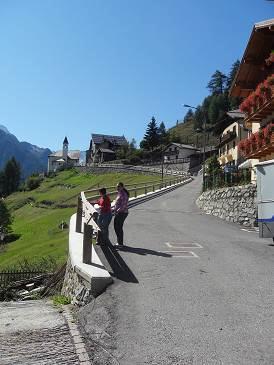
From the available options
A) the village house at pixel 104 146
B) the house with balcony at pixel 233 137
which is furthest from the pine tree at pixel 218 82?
the house with balcony at pixel 233 137

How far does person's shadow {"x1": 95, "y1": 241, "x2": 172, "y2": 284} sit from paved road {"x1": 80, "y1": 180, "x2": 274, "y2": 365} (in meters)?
0.05

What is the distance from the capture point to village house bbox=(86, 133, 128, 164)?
5842 inches

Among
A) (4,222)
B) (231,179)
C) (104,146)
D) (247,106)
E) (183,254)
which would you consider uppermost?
(104,146)

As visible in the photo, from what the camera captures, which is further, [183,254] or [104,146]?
[104,146]

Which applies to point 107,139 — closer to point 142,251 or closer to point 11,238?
point 11,238

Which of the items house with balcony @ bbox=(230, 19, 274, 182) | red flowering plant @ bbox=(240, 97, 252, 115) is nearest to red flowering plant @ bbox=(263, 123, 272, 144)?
house with balcony @ bbox=(230, 19, 274, 182)

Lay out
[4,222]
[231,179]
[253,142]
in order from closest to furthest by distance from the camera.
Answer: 1. [253,142]
2. [231,179]
3. [4,222]

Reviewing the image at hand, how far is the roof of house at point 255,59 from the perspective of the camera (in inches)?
1160

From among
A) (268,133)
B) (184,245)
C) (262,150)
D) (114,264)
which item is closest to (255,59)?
(262,150)

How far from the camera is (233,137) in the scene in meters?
61.8

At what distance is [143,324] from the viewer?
7230mm

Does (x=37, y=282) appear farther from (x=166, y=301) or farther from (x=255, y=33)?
(x=255, y=33)

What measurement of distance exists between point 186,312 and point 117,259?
15.0ft

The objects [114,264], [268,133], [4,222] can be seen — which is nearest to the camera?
[114,264]
